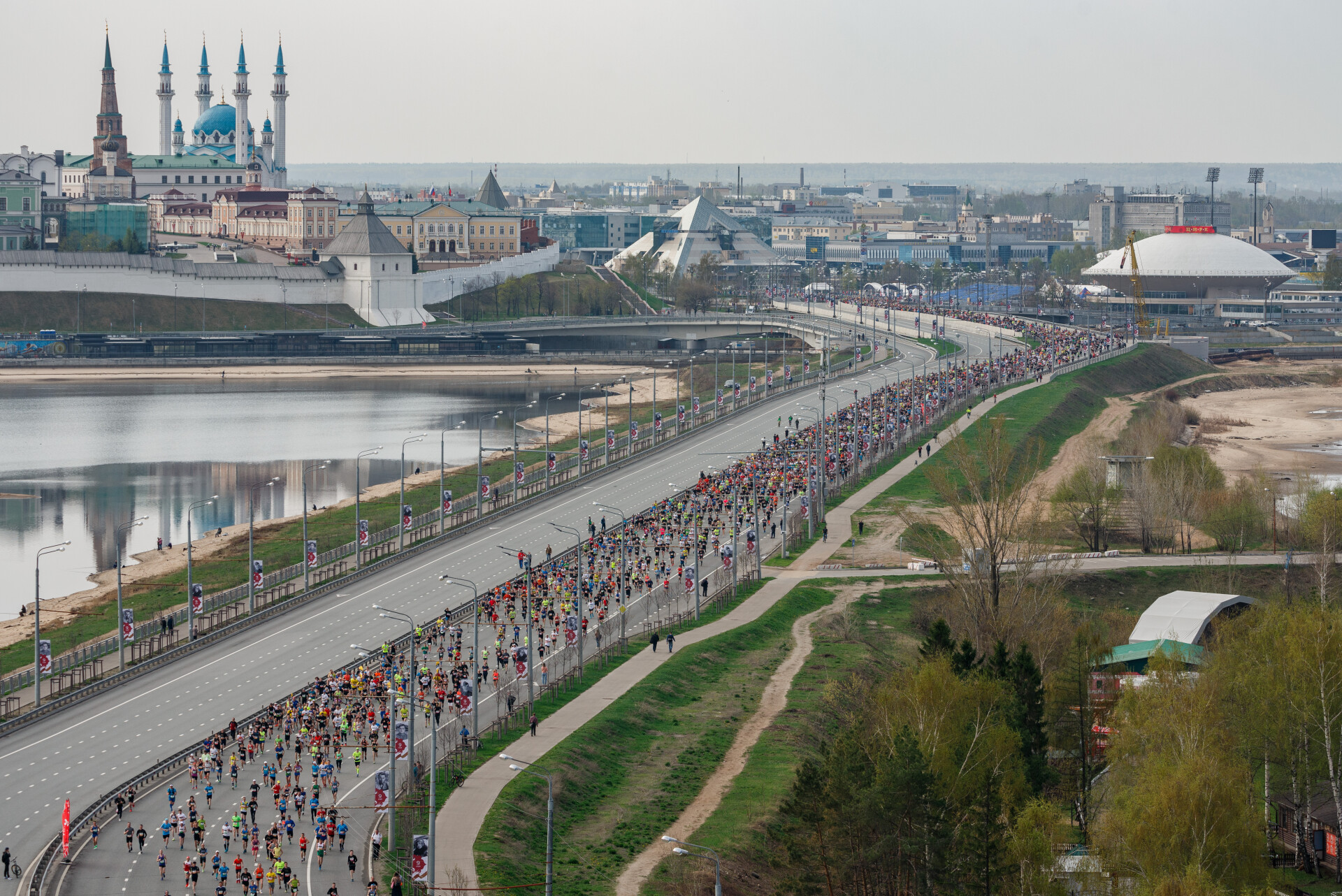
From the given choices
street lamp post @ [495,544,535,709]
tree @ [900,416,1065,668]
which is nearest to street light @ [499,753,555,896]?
street lamp post @ [495,544,535,709]

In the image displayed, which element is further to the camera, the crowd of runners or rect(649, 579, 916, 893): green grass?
rect(649, 579, 916, 893): green grass

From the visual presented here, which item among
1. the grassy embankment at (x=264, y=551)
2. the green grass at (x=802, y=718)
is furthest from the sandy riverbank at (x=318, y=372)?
the green grass at (x=802, y=718)

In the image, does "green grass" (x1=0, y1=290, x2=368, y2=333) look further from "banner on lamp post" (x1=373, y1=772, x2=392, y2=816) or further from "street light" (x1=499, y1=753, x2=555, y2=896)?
"banner on lamp post" (x1=373, y1=772, x2=392, y2=816)

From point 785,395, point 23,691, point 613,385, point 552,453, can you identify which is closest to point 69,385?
point 613,385

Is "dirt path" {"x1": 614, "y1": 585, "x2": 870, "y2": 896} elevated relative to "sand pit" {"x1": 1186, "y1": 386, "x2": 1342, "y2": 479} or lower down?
elevated

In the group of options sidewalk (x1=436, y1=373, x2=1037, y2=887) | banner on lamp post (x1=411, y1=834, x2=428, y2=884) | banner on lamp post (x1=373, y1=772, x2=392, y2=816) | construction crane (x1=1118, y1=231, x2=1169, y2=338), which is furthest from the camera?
→ construction crane (x1=1118, y1=231, x2=1169, y2=338)
